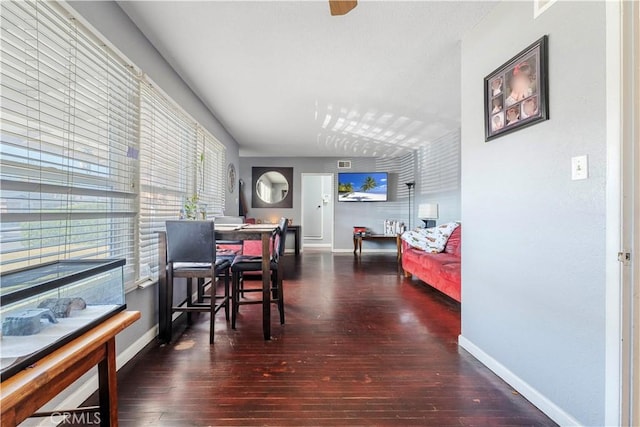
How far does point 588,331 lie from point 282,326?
2024 mm

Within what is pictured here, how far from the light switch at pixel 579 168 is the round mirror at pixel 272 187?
593 centimetres

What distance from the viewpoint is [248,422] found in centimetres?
133

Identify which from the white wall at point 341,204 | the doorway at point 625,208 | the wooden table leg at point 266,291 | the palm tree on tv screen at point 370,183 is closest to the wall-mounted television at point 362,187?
the palm tree on tv screen at point 370,183

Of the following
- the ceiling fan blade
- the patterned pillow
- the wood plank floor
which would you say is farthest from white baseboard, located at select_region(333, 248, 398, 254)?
the ceiling fan blade

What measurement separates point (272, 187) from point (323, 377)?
5.60 m

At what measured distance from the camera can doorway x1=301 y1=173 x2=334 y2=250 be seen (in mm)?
7598

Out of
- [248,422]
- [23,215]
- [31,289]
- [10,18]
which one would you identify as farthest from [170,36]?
[248,422]

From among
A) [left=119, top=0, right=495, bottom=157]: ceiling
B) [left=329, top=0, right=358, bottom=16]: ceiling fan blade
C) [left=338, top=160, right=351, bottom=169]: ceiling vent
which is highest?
[left=119, top=0, right=495, bottom=157]: ceiling

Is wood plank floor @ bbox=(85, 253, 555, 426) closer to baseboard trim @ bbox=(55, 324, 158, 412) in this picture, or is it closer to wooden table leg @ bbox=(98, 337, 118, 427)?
baseboard trim @ bbox=(55, 324, 158, 412)

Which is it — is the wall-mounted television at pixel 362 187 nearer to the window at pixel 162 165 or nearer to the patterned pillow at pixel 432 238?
the patterned pillow at pixel 432 238

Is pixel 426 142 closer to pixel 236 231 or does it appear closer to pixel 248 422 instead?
pixel 236 231

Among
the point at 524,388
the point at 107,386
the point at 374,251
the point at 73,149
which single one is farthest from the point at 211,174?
the point at 374,251

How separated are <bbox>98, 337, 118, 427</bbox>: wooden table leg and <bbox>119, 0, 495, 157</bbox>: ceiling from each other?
2.02 metres

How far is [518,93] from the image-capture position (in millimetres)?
1538
